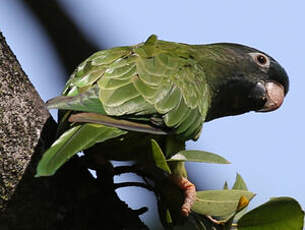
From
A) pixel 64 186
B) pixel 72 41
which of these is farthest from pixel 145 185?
pixel 72 41

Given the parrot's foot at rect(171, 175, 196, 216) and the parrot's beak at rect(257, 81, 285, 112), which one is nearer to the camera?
the parrot's foot at rect(171, 175, 196, 216)

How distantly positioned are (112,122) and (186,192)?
500 millimetres

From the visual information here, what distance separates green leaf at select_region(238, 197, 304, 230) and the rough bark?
0.50m

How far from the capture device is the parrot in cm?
236

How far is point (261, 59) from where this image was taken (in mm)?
3699

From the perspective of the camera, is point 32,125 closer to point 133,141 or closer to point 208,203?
point 133,141

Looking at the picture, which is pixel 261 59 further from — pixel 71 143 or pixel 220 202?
pixel 71 143

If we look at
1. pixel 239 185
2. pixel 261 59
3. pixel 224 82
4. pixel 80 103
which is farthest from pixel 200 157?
pixel 261 59

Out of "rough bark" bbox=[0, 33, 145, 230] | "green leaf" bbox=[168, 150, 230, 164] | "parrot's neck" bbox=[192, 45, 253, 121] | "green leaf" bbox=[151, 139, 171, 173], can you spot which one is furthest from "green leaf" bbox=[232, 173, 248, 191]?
"parrot's neck" bbox=[192, 45, 253, 121]

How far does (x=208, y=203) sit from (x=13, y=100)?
100 cm

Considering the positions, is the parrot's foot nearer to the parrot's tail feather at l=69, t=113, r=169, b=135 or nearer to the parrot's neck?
the parrot's tail feather at l=69, t=113, r=169, b=135

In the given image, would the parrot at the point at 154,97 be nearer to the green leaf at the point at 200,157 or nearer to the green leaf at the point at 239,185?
the green leaf at the point at 200,157

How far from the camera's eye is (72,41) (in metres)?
3.57

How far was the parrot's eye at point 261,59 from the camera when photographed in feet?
12.1
